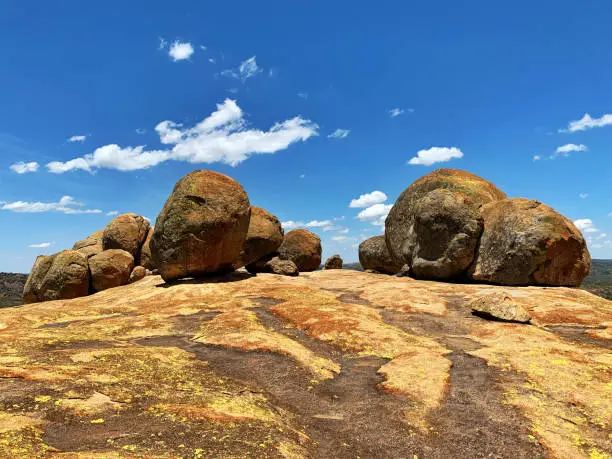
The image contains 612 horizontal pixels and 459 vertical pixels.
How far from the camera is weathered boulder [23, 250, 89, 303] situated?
37562 mm

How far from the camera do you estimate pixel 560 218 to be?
2841 centimetres

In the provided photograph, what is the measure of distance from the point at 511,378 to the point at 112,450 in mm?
11724

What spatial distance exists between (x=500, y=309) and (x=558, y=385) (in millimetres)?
8118

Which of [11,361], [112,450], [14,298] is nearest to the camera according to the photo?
[112,450]

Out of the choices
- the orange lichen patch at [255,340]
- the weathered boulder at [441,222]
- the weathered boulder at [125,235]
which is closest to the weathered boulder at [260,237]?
the weathered boulder at [441,222]

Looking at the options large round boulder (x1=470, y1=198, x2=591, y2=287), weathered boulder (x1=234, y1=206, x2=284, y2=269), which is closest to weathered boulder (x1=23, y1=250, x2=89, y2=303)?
weathered boulder (x1=234, y1=206, x2=284, y2=269)

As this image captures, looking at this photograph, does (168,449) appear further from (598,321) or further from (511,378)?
(598,321)

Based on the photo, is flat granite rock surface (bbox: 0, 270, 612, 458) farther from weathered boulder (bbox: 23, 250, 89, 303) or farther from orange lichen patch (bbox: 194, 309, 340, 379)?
weathered boulder (bbox: 23, 250, 89, 303)

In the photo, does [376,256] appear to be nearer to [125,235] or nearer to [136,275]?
[136,275]

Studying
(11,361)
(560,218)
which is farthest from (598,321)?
(11,361)

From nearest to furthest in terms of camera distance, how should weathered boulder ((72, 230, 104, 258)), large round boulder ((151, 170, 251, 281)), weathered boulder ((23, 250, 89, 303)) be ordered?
large round boulder ((151, 170, 251, 281)), weathered boulder ((23, 250, 89, 303)), weathered boulder ((72, 230, 104, 258))

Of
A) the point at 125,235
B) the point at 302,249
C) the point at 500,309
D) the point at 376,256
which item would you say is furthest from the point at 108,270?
the point at 500,309

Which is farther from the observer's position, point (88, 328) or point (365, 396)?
point (88, 328)

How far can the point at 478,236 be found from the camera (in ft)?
107
